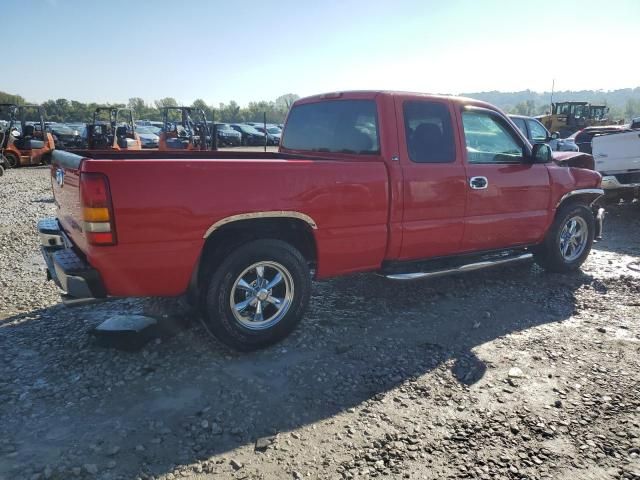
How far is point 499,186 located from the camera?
4.60m

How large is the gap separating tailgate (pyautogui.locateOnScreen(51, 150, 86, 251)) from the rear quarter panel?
0.25 metres

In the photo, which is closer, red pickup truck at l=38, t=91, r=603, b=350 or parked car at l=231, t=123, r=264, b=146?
red pickup truck at l=38, t=91, r=603, b=350

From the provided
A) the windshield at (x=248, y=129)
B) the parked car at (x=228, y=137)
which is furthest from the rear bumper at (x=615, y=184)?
the windshield at (x=248, y=129)

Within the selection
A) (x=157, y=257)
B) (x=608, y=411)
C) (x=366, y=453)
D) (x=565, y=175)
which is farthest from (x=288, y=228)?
(x=565, y=175)

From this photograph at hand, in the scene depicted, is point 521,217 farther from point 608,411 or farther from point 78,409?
point 78,409

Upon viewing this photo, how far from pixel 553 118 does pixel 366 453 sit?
2690 cm

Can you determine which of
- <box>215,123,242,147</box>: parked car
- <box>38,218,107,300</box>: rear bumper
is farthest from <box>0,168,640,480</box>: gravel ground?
<box>215,123,242,147</box>: parked car

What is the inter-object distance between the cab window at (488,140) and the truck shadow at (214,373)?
1.43m

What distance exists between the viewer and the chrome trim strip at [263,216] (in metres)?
3.21

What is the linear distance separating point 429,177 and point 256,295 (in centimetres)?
182

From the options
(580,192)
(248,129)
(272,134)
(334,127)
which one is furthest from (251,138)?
(334,127)

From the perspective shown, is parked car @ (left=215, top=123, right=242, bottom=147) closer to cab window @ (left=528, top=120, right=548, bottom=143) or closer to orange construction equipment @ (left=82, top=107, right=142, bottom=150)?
orange construction equipment @ (left=82, top=107, right=142, bottom=150)

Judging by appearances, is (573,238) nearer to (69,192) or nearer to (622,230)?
(622,230)

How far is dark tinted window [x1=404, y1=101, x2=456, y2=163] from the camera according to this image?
4113mm
